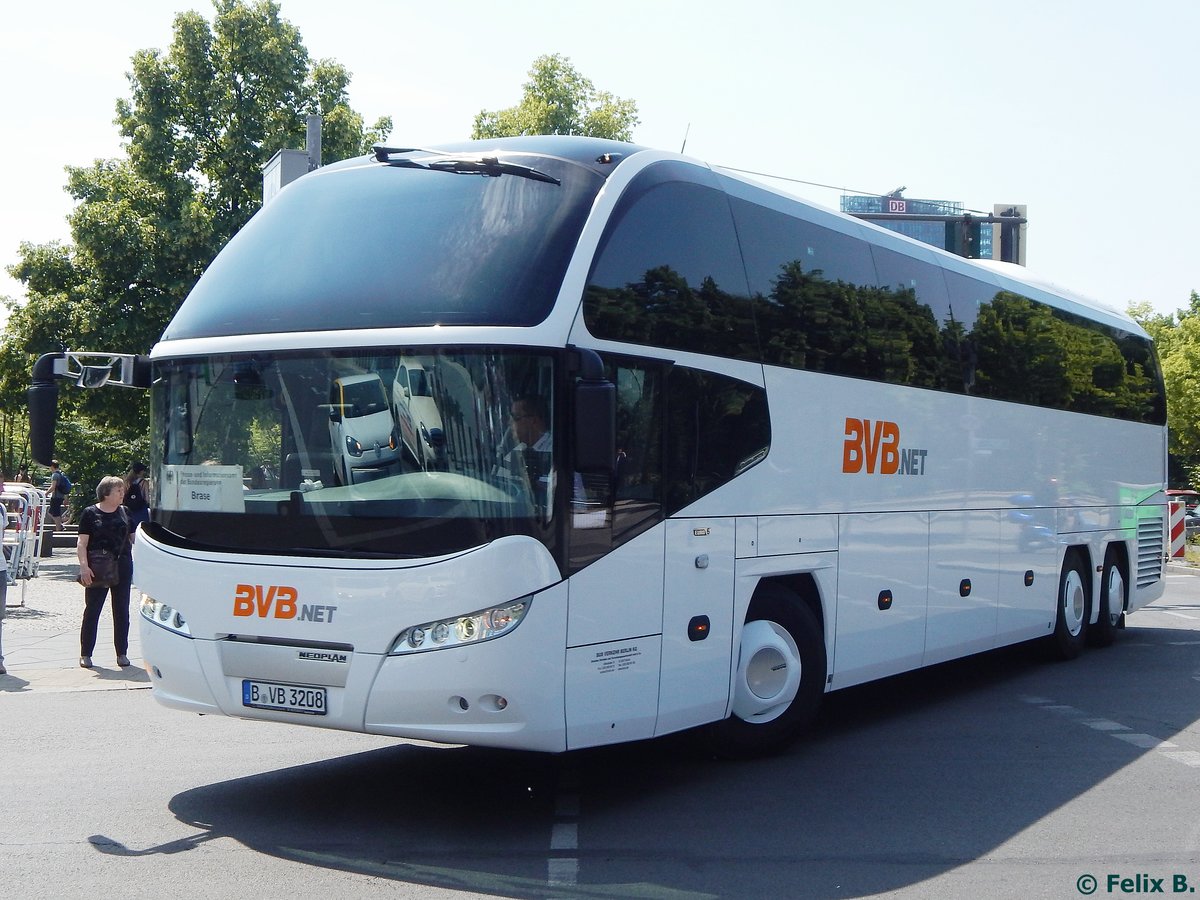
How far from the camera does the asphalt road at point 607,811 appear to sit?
19.8 feet

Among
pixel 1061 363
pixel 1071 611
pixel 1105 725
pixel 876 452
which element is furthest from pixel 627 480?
pixel 1071 611

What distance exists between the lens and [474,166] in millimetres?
7465

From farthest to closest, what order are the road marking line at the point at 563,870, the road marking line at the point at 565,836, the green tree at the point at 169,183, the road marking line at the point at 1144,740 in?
1. the green tree at the point at 169,183
2. the road marking line at the point at 1144,740
3. the road marking line at the point at 565,836
4. the road marking line at the point at 563,870

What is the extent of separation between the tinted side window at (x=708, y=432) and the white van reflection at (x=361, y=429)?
5.58ft

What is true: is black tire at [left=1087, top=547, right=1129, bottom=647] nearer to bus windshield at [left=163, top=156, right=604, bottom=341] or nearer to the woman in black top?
the woman in black top

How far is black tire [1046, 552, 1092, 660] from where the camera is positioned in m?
14.2

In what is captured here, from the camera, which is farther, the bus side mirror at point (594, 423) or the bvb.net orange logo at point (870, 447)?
the bvb.net orange logo at point (870, 447)

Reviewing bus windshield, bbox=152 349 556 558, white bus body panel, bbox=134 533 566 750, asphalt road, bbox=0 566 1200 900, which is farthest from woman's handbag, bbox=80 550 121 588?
white bus body panel, bbox=134 533 566 750

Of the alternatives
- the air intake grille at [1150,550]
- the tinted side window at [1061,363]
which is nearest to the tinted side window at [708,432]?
the tinted side window at [1061,363]

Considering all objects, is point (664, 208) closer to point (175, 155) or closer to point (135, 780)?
point (135, 780)

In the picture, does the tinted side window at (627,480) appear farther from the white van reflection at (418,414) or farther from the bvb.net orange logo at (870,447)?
the bvb.net orange logo at (870,447)

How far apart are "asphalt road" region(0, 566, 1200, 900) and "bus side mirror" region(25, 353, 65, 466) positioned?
6.25 ft

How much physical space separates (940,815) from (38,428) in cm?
521

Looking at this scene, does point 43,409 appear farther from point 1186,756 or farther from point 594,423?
point 1186,756
